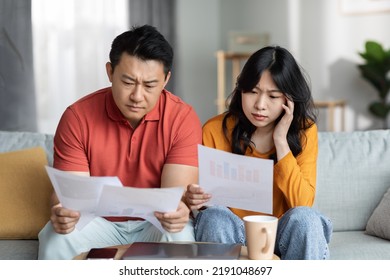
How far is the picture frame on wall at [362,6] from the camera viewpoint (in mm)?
5367

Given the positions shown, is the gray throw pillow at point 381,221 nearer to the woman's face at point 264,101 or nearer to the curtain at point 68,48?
the woman's face at point 264,101

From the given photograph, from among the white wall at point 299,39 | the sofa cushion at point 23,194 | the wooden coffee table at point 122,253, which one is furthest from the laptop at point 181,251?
the white wall at point 299,39

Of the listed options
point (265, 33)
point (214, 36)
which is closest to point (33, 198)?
point (265, 33)

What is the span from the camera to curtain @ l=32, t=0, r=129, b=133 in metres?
3.80

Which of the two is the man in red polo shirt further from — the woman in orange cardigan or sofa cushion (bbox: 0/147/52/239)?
sofa cushion (bbox: 0/147/52/239)

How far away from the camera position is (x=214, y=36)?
6137 millimetres

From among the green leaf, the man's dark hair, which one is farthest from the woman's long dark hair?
the green leaf

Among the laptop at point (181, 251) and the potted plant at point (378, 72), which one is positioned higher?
the potted plant at point (378, 72)

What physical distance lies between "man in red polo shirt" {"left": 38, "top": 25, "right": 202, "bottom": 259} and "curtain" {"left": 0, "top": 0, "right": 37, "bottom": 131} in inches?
55.3

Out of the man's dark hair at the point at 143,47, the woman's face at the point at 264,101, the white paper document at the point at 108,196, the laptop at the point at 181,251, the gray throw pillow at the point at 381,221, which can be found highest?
the man's dark hair at the point at 143,47

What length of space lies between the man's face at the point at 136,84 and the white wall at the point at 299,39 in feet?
11.4

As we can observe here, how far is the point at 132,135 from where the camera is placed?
1.94 meters

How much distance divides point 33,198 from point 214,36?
4.15 meters

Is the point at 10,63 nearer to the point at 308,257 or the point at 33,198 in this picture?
the point at 33,198
